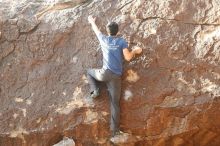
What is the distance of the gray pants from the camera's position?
5.40 metres

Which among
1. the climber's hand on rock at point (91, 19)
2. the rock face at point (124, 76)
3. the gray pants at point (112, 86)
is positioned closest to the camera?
the gray pants at point (112, 86)

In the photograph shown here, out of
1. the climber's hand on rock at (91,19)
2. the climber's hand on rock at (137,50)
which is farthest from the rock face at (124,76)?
the climber's hand on rock at (137,50)

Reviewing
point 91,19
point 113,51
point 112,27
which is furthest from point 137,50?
point 91,19

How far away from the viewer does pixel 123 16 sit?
602 cm

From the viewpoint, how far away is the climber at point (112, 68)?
17.5ft

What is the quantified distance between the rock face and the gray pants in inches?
4.6

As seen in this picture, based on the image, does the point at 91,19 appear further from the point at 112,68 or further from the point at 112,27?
the point at 112,68

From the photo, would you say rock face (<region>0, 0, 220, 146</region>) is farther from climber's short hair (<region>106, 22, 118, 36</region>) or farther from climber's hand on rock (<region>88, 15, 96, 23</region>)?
climber's short hair (<region>106, 22, 118, 36</region>)

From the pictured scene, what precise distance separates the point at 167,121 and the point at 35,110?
168cm

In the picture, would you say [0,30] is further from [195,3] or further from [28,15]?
[195,3]

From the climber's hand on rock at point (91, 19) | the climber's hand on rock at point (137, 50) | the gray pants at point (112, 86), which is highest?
the climber's hand on rock at point (91, 19)

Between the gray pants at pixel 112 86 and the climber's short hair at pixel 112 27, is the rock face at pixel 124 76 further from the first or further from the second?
the climber's short hair at pixel 112 27

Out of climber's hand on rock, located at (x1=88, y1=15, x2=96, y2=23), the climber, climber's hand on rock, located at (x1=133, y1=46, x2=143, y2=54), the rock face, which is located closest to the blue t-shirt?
the climber

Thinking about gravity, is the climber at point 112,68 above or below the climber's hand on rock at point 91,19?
below
